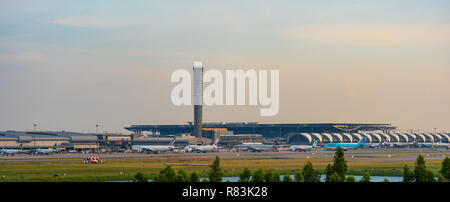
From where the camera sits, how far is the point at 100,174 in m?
123

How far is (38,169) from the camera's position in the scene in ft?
443

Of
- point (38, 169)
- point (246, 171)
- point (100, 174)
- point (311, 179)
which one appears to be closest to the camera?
point (246, 171)
